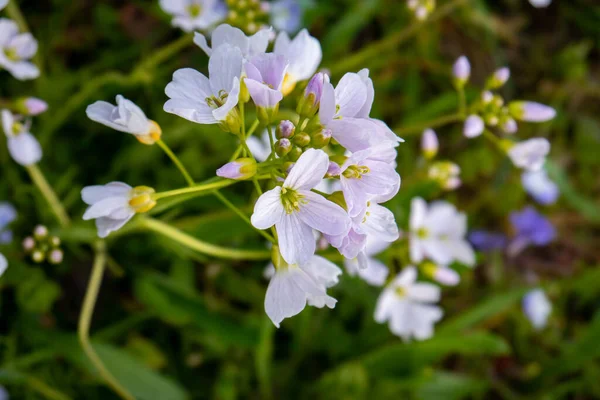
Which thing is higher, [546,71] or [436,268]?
[546,71]

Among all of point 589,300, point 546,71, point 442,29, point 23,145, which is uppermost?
point 23,145

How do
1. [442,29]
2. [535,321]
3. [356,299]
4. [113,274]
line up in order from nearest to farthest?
[113,274] < [356,299] < [535,321] < [442,29]

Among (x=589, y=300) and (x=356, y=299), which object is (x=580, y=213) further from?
(x=356, y=299)

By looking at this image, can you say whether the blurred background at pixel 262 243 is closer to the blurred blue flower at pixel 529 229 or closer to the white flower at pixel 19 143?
the blurred blue flower at pixel 529 229

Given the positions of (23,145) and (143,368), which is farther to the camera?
(143,368)

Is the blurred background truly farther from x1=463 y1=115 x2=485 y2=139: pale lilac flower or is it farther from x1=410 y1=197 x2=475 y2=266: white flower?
x1=463 y1=115 x2=485 y2=139: pale lilac flower

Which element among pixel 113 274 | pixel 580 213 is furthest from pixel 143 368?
pixel 580 213

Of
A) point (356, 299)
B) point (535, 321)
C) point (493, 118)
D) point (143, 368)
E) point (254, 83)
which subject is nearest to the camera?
point (254, 83)
